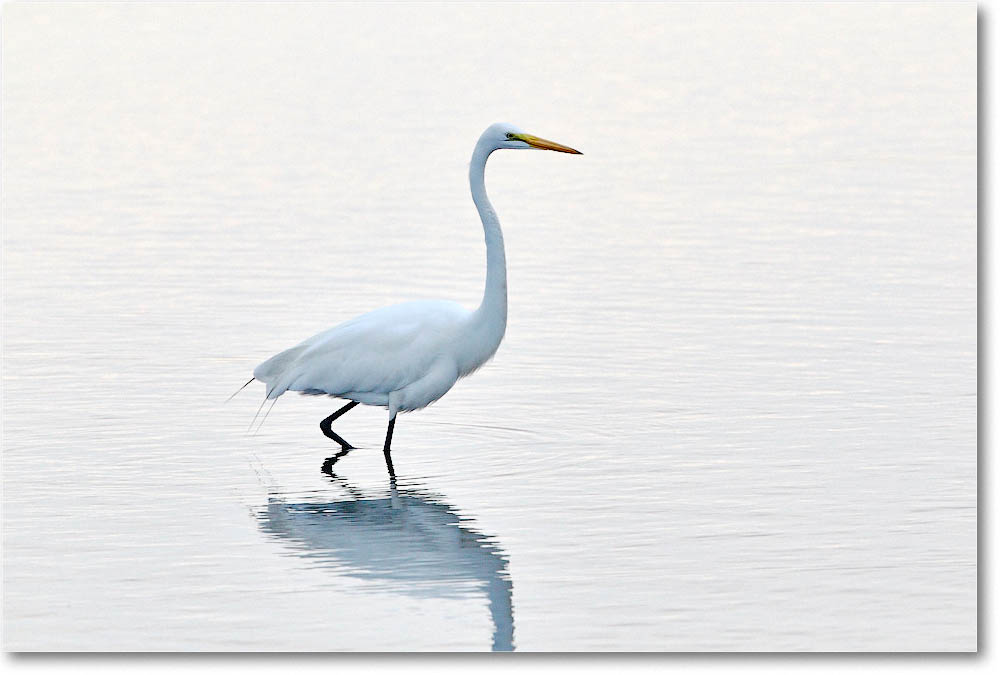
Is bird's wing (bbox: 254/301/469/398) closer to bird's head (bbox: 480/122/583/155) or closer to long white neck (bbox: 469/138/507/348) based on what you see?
long white neck (bbox: 469/138/507/348)

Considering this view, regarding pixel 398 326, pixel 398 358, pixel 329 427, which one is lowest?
pixel 329 427

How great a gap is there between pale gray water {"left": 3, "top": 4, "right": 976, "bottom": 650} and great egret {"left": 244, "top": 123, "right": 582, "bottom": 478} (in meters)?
0.31

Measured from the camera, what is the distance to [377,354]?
803 centimetres

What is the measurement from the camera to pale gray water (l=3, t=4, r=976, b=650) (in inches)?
247

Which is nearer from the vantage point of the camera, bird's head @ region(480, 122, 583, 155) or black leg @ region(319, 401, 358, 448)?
bird's head @ region(480, 122, 583, 155)

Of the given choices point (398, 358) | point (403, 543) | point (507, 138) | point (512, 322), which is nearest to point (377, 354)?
point (398, 358)

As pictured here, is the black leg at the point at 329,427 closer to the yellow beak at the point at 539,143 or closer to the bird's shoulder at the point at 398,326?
the bird's shoulder at the point at 398,326

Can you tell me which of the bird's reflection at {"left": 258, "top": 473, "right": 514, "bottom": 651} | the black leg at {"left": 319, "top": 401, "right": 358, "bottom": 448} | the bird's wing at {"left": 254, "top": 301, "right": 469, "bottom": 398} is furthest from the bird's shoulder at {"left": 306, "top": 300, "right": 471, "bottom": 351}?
the bird's reflection at {"left": 258, "top": 473, "right": 514, "bottom": 651}

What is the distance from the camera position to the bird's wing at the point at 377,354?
8016 millimetres

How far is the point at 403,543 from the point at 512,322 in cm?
371

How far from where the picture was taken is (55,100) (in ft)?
52.4

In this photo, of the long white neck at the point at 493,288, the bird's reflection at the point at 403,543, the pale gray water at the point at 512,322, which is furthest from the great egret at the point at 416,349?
the bird's reflection at the point at 403,543

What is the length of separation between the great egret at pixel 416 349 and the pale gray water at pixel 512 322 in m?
0.31

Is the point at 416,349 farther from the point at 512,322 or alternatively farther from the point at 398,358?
the point at 512,322
